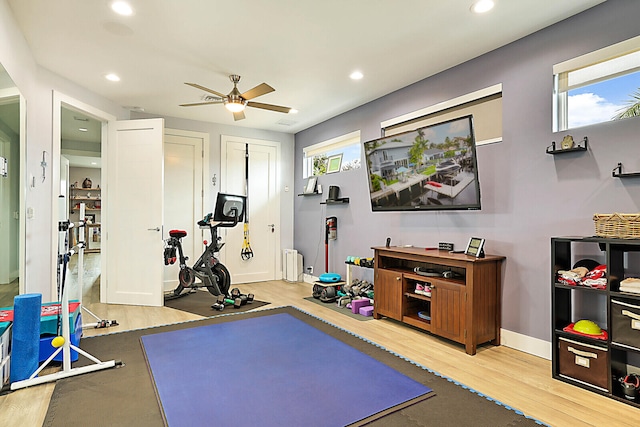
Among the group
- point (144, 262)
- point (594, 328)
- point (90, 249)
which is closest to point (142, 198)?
point (144, 262)

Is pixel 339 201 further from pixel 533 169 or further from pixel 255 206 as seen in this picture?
pixel 533 169

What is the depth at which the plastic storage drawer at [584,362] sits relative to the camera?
2359mm

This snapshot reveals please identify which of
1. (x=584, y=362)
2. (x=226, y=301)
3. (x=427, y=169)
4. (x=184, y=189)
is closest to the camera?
(x=584, y=362)

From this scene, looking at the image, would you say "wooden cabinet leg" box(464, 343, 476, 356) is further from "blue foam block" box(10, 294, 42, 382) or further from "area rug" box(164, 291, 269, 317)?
"blue foam block" box(10, 294, 42, 382)

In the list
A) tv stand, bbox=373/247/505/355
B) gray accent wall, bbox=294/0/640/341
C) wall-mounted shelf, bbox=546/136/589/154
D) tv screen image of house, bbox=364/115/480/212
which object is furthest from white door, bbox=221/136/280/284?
wall-mounted shelf, bbox=546/136/589/154

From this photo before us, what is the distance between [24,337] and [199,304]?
7.58 ft

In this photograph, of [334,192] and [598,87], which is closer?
[598,87]

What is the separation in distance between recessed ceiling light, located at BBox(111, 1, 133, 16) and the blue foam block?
7.23 ft

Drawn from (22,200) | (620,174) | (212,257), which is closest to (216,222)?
(212,257)

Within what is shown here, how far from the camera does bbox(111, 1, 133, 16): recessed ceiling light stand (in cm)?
267

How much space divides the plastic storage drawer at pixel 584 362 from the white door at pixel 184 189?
5.06 meters

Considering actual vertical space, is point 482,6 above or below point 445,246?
above

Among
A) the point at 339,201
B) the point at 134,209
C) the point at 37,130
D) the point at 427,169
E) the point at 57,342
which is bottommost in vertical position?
the point at 57,342

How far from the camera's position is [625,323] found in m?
2.27
